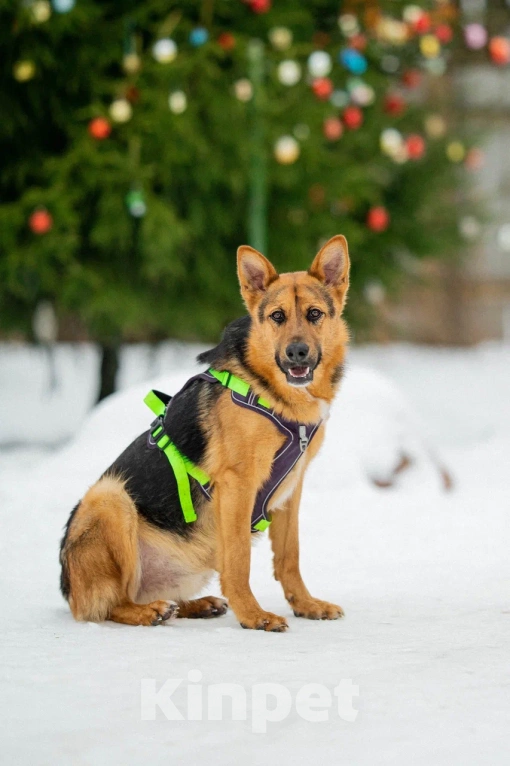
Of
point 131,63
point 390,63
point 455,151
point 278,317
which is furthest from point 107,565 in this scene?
point 390,63

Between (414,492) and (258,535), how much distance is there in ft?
11.6

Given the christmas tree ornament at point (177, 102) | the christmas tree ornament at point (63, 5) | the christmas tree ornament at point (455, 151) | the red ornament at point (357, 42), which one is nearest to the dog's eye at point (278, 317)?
the christmas tree ornament at point (177, 102)

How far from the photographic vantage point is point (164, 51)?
9633mm

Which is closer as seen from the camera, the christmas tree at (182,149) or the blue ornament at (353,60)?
the christmas tree at (182,149)

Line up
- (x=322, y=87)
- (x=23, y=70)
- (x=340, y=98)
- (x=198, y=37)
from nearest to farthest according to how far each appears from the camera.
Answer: (x=23, y=70) < (x=198, y=37) < (x=322, y=87) < (x=340, y=98)

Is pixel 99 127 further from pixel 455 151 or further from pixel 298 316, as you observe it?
pixel 298 316

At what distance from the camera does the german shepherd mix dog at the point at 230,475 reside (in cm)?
436

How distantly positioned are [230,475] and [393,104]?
838 centimetres

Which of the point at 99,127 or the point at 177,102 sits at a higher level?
the point at 177,102


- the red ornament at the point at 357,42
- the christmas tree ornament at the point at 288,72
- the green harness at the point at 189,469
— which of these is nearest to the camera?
the green harness at the point at 189,469

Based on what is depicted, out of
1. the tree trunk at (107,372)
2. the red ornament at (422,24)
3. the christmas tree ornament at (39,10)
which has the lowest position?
the tree trunk at (107,372)

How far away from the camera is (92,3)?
403 inches

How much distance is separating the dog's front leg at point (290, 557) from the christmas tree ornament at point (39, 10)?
6.49m

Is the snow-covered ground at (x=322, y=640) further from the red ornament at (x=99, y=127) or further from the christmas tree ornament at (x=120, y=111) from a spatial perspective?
the christmas tree ornament at (x=120, y=111)
